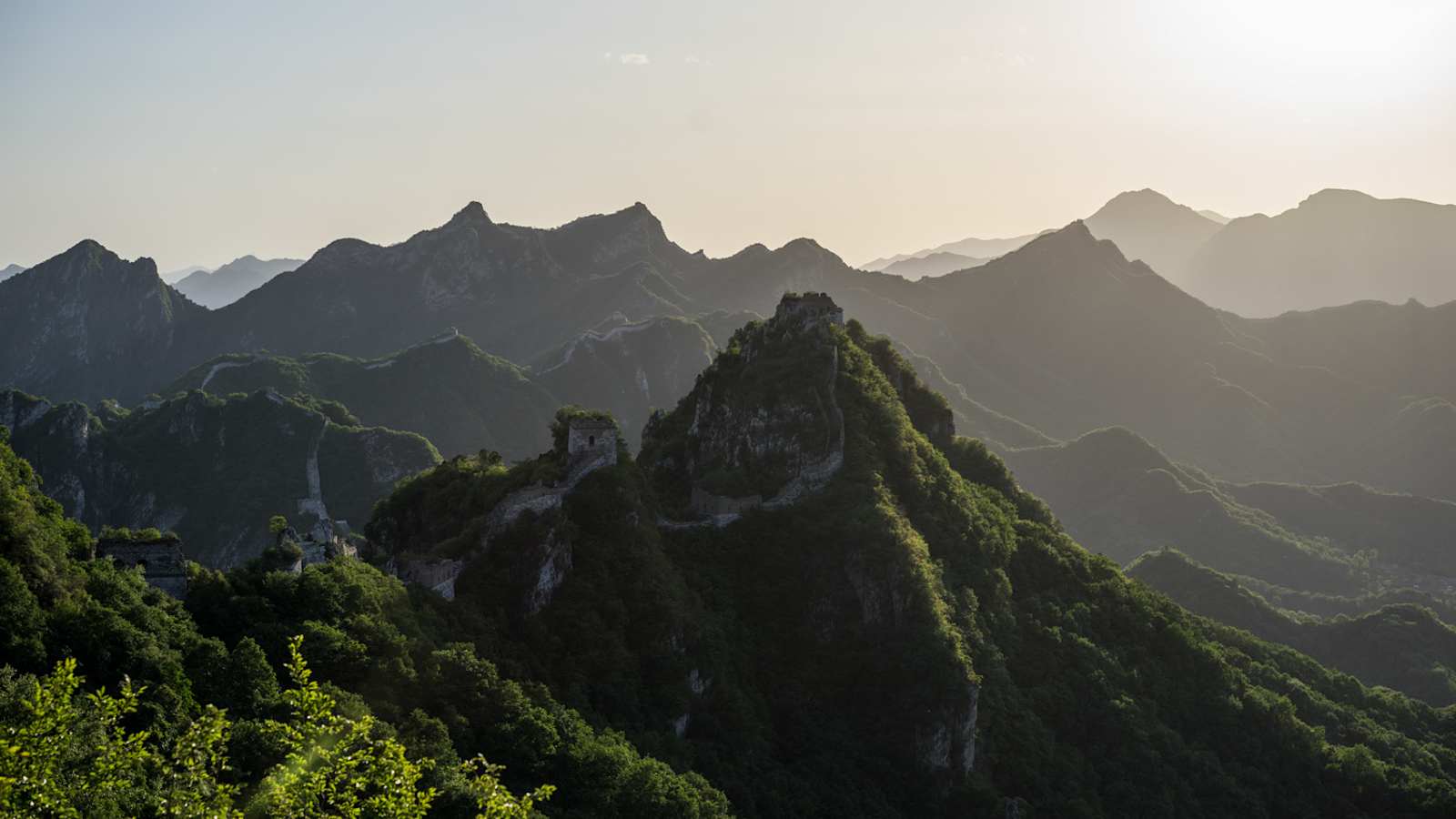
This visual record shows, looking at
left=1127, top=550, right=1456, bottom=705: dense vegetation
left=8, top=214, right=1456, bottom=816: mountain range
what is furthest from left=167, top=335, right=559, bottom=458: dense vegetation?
left=8, top=214, right=1456, bottom=816: mountain range

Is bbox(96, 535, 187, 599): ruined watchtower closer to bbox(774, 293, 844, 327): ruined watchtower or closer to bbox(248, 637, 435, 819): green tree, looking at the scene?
bbox(248, 637, 435, 819): green tree

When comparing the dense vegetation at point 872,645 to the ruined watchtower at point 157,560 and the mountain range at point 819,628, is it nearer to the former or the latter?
the mountain range at point 819,628

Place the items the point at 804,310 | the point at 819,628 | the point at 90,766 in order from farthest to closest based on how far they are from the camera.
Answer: the point at 804,310 → the point at 819,628 → the point at 90,766

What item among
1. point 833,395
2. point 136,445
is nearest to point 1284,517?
point 833,395

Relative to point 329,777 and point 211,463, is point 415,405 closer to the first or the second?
point 211,463

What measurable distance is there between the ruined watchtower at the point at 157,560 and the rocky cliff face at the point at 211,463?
87.2m

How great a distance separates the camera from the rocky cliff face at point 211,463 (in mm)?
132625

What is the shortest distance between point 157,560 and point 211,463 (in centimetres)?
11114

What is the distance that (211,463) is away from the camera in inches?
5610

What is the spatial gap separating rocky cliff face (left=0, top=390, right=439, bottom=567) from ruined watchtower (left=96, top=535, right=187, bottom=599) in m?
87.2

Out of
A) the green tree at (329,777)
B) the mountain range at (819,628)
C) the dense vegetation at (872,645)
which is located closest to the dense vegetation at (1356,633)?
the mountain range at (819,628)

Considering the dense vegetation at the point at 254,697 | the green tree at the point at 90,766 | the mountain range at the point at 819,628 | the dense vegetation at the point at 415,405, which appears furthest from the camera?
the dense vegetation at the point at 415,405

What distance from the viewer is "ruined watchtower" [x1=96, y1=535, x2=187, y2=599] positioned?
4069cm

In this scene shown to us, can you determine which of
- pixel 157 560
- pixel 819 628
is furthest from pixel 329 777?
pixel 819 628
